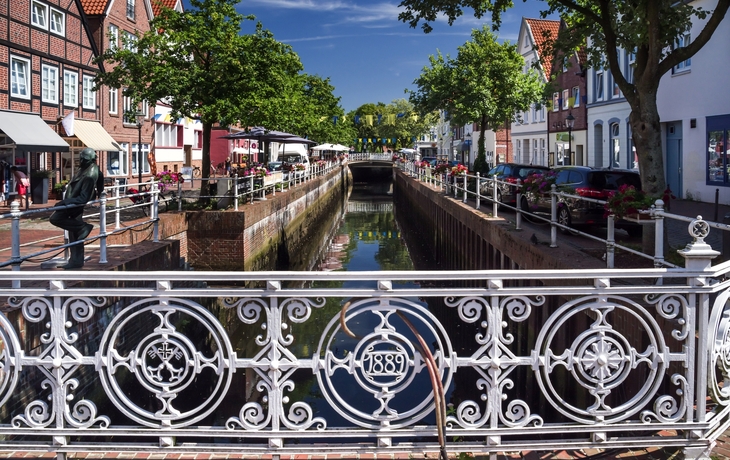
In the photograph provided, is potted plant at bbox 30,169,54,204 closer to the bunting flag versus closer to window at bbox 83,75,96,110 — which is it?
the bunting flag

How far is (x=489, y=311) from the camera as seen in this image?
430cm

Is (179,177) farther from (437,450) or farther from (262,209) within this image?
(437,450)

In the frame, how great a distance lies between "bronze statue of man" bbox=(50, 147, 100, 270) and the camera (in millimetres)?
9422

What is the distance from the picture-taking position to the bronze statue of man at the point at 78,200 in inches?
371

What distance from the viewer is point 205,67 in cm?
2181

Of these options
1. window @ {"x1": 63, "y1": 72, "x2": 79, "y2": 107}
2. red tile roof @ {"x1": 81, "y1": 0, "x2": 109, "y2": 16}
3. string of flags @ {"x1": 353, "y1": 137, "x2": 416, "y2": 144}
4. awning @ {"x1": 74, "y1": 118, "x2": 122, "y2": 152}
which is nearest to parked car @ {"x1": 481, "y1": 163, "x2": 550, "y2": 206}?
awning @ {"x1": 74, "y1": 118, "x2": 122, "y2": 152}

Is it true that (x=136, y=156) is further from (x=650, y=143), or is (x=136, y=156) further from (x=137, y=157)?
(x=650, y=143)

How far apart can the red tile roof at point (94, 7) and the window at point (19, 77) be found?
9.41 m

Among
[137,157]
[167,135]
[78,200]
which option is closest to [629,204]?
[78,200]

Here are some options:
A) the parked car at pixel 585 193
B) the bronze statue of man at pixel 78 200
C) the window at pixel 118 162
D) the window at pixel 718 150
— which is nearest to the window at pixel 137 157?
the window at pixel 118 162

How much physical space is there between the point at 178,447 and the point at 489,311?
196 cm

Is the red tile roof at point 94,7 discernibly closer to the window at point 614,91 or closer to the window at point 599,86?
the window at point 599,86

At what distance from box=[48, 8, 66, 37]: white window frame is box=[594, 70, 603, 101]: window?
23727mm

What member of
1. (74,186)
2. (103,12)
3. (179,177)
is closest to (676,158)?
(179,177)
